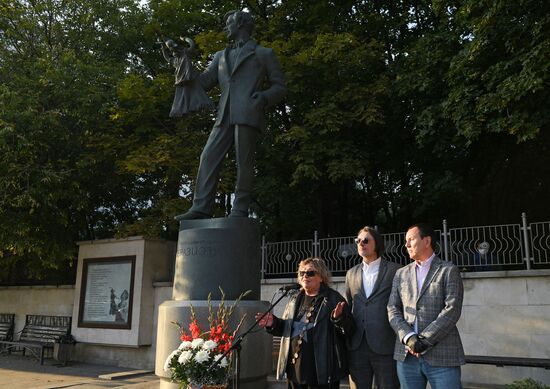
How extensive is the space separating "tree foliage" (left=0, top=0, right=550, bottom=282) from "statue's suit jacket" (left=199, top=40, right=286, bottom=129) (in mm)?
4520

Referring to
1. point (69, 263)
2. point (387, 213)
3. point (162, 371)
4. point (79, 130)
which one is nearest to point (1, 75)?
point (79, 130)

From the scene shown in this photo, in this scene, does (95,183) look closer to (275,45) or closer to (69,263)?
(69,263)

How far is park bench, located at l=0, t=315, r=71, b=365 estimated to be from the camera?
12290mm

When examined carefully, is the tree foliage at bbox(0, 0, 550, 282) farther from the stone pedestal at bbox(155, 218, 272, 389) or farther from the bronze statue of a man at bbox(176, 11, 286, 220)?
the stone pedestal at bbox(155, 218, 272, 389)

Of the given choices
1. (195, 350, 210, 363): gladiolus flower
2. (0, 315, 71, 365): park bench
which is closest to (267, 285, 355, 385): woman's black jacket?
(195, 350, 210, 363): gladiolus flower

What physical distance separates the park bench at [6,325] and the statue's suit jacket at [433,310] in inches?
516

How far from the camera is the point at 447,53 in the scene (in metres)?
11.5

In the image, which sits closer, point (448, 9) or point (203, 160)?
point (203, 160)

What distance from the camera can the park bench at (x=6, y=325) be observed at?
45.6 feet

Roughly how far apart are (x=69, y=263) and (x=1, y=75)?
542cm

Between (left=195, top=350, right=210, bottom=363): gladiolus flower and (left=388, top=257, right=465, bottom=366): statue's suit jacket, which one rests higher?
(left=388, top=257, right=465, bottom=366): statue's suit jacket

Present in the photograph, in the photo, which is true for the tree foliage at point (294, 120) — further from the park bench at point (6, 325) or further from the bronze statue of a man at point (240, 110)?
the bronze statue of a man at point (240, 110)

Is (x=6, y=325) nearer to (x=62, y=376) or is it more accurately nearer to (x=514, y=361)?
(x=62, y=376)

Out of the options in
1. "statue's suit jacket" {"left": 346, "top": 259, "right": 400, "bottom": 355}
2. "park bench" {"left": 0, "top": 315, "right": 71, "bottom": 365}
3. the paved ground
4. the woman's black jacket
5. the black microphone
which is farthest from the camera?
"park bench" {"left": 0, "top": 315, "right": 71, "bottom": 365}
